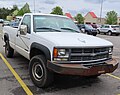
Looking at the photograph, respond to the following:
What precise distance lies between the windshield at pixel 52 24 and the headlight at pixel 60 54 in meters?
1.39

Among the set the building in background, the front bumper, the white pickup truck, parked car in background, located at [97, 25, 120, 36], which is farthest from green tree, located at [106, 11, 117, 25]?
the front bumper

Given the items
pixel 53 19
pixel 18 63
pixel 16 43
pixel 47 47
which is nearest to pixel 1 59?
pixel 18 63

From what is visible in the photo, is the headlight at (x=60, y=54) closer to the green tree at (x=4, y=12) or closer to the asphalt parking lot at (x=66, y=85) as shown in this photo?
the asphalt parking lot at (x=66, y=85)

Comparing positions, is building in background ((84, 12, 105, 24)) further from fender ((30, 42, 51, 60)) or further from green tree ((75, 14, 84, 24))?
fender ((30, 42, 51, 60))

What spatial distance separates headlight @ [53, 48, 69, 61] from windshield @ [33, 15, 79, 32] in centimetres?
139

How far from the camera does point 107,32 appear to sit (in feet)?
108

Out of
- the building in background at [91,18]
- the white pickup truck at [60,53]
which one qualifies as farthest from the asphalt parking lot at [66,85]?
the building in background at [91,18]

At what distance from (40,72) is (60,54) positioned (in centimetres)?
90

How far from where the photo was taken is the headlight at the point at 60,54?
486 centimetres

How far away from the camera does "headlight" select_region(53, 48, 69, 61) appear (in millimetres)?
4863

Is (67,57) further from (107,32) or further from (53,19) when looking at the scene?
(107,32)

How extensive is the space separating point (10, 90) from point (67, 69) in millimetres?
1546

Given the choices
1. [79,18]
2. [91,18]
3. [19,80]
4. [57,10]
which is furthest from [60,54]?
[91,18]

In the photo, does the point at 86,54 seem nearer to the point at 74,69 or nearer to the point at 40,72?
the point at 74,69
